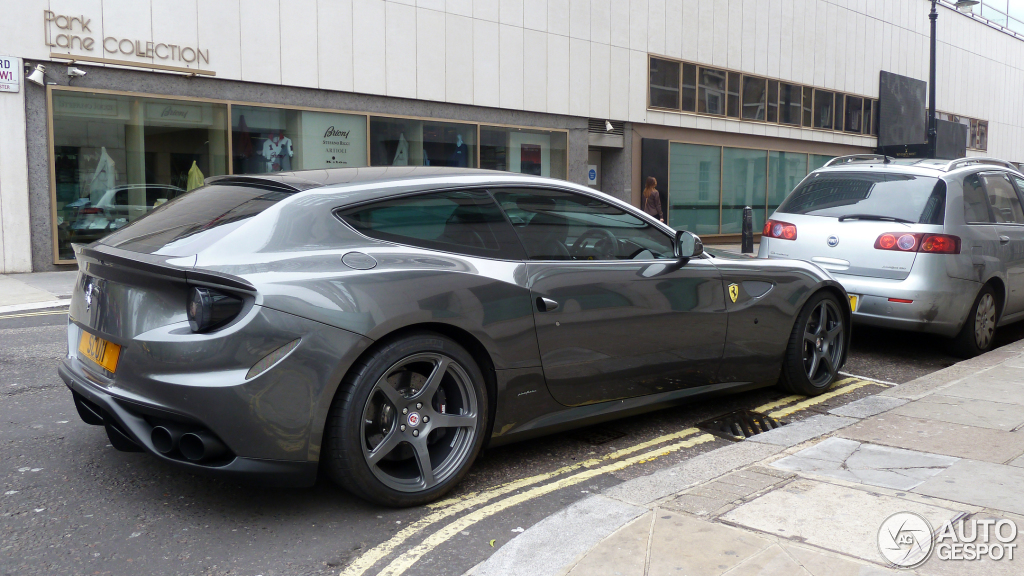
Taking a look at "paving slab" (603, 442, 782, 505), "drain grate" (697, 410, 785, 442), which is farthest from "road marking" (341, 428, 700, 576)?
"paving slab" (603, 442, 782, 505)

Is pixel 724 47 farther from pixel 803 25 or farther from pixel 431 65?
pixel 431 65

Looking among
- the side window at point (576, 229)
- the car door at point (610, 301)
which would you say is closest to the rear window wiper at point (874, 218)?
the car door at point (610, 301)

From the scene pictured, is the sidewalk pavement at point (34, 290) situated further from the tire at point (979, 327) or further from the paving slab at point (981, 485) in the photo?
the tire at point (979, 327)

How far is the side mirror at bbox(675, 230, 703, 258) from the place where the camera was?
4.70 m

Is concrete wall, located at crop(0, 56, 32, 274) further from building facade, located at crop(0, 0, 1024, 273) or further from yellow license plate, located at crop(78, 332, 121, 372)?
A: yellow license plate, located at crop(78, 332, 121, 372)

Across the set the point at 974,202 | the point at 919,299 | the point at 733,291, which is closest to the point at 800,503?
the point at 733,291

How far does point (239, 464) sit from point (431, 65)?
1514cm

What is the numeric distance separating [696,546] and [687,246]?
2.04m

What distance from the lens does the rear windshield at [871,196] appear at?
6898 mm

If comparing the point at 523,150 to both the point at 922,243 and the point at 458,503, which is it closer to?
the point at 922,243

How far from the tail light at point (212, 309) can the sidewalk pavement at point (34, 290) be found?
23.1 ft

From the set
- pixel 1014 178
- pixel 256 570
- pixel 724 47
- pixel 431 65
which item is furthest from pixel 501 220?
pixel 724 47

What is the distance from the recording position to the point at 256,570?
9.83 feet

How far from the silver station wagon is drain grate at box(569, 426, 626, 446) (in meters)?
3.08
